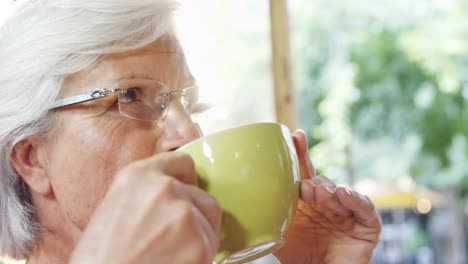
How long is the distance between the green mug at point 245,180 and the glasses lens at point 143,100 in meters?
0.26

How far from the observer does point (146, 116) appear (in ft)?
3.34

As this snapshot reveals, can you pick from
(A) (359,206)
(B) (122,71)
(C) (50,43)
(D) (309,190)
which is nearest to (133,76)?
(B) (122,71)

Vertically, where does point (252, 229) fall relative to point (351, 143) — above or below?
above

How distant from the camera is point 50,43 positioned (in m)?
1.01

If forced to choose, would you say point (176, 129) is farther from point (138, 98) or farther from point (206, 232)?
point (206, 232)

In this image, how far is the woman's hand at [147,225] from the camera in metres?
0.64

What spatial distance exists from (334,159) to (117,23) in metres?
7.15

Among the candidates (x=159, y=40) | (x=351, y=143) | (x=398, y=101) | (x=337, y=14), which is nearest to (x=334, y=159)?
(x=351, y=143)

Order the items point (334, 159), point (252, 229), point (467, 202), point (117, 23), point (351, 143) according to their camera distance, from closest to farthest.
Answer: point (252, 229), point (117, 23), point (334, 159), point (351, 143), point (467, 202)

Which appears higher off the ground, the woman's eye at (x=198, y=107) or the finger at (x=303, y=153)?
the woman's eye at (x=198, y=107)

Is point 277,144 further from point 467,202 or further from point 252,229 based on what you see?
point 467,202

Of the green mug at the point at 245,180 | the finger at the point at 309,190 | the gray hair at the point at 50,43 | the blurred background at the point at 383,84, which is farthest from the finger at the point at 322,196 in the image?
the blurred background at the point at 383,84

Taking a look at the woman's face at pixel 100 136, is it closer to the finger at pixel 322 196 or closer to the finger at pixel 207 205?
the finger at pixel 322 196

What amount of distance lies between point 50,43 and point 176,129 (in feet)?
0.78
